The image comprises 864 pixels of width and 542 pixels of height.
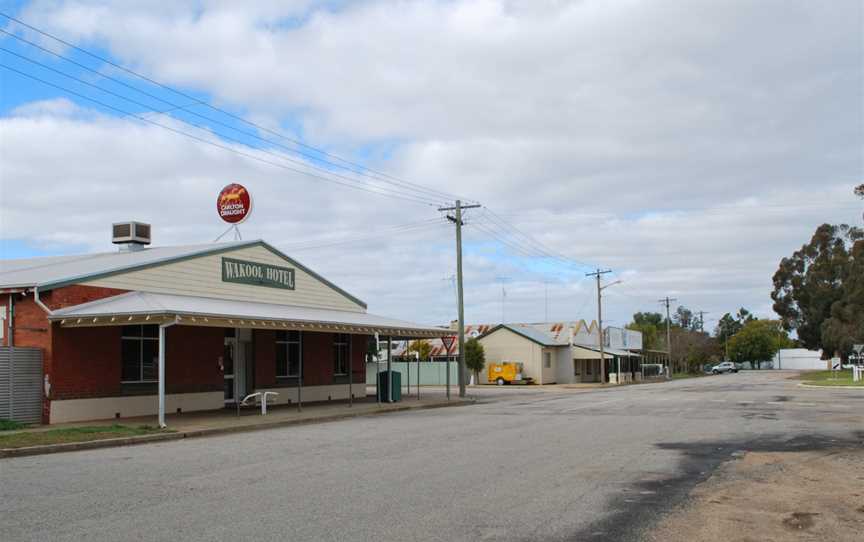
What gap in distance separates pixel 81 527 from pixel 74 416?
1403 centimetres

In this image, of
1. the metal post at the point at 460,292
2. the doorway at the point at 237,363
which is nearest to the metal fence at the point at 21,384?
the doorway at the point at 237,363

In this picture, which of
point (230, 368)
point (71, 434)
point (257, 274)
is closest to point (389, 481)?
point (71, 434)

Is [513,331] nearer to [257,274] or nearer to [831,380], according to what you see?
[831,380]

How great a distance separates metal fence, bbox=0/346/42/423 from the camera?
19500 millimetres

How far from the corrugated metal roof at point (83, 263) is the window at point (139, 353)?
1.88 m

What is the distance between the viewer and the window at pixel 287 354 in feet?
95.9

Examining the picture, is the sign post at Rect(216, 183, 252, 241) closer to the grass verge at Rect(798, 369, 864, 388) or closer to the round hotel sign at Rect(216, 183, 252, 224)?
the round hotel sign at Rect(216, 183, 252, 224)

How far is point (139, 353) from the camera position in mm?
23109

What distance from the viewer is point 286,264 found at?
98.8ft

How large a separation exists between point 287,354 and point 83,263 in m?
7.89

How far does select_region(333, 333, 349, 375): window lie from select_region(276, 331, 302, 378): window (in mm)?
2813

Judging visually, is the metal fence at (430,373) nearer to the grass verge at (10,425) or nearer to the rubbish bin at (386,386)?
the rubbish bin at (386,386)

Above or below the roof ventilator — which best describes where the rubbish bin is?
below

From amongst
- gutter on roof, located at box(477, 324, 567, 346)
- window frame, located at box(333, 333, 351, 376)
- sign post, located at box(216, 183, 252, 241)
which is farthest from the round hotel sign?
gutter on roof, located at box(477, 324, 567, 346)
